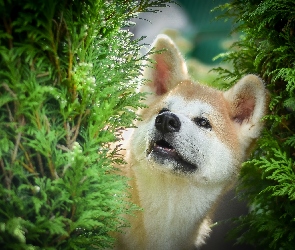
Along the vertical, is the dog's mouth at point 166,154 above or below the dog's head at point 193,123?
below

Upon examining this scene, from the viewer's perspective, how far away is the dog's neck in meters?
1.89

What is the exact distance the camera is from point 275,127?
1899 millimetres

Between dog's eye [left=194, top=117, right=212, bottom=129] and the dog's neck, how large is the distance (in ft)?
0.90

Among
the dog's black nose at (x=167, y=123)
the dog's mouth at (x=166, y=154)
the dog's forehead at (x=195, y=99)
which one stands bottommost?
the dog's mouth at (x=166, y=154)

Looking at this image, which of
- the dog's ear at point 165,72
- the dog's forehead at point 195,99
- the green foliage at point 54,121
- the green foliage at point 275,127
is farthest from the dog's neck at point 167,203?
the green foliage at point 54,121

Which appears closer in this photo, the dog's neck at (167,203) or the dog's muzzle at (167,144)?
the dog's muzzle at (167,144)

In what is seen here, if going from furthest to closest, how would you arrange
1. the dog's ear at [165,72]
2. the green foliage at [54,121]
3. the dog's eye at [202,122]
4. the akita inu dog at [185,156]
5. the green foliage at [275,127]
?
the dog's ear at [165,72] < the dog's eye at [202,122] < the akita inu dog at [185,156] < the green foliage at [275,127] < the green foliage at [54,121]

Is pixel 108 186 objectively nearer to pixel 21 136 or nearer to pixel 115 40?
pixel 21 136

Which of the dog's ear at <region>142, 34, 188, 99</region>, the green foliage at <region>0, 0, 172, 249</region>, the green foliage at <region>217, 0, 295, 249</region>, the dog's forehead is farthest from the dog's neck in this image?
the green foliage at <region>0, 0, 172, 249</region>

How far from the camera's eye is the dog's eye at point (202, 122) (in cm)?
188

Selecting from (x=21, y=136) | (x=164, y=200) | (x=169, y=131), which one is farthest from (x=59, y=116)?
(x=164, y=200)

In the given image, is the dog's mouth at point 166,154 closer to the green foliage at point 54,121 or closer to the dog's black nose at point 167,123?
the dog's black nose at point 167,123

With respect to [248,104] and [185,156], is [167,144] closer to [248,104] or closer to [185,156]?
[185,156]

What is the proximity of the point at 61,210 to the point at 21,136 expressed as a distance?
0.27 m
